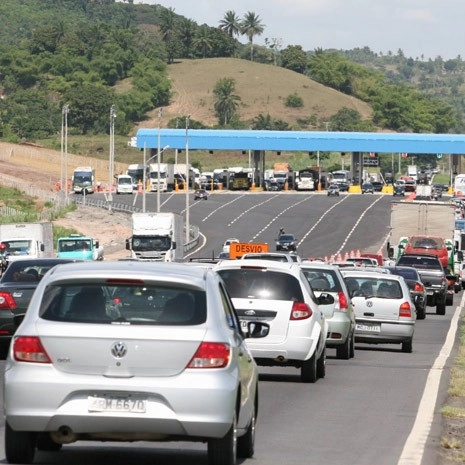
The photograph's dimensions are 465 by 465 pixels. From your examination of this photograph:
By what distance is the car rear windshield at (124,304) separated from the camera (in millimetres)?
11023

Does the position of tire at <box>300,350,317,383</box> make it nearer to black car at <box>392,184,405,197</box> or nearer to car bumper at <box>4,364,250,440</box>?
car bumper at <box>4,364,250,440</box>

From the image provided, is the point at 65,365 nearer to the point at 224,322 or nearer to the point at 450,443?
the point at 224,322

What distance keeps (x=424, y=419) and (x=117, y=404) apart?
20.9ft

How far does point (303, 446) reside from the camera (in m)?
13.7

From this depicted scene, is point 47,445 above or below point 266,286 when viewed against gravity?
below

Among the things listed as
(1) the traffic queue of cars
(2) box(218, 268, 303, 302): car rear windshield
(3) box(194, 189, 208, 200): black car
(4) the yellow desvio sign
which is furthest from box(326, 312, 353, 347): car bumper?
(3) box(194, 189, 208, 200): black car

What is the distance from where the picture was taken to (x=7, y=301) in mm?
23531

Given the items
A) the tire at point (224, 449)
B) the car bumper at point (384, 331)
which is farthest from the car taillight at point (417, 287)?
the tire at point (224, 449)

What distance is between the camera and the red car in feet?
206

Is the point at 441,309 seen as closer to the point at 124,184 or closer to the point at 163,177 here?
the point at 124,184

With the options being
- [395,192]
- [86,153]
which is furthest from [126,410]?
[86,153]

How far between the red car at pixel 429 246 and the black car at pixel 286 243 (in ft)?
83.3

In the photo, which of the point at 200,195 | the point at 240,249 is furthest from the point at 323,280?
the point at 200,195

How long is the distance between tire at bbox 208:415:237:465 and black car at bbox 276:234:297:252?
257 feet
